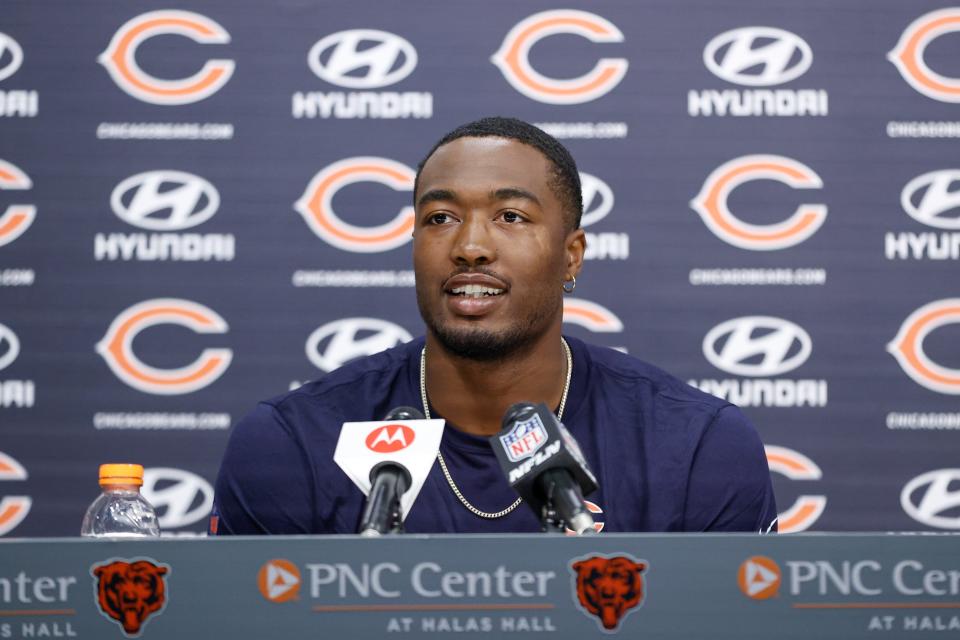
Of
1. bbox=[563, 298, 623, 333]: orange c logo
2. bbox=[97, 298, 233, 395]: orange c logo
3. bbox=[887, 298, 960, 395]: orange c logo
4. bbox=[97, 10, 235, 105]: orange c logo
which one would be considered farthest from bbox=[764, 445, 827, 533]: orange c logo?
bbox=[97, 10, 235, 105]: orange c logo

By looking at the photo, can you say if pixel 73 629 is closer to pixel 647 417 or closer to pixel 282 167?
pixel 647 417

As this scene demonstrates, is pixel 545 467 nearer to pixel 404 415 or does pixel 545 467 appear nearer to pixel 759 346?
pixel 404 415

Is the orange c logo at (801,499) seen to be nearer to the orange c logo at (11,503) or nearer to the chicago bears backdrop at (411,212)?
the chicago bears backdrop at (411,212)

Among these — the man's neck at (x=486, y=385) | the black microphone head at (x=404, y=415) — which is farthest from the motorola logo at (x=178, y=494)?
the black microphone head at (x=404, y=415)

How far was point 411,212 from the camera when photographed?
3.04 meters

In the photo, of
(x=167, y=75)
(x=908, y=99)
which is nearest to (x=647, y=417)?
(x=908, y=99)

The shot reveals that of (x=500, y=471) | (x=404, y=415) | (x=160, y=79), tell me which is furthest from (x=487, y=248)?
(x=160, y=79)

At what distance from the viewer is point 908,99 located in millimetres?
3049

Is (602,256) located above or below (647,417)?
above

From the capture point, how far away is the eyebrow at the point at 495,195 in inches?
74.5

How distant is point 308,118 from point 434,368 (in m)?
1.29

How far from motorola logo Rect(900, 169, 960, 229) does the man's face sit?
4.72 feet

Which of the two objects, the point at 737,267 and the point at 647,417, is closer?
the point at 647,417

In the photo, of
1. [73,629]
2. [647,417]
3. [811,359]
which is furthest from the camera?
[811,359]
